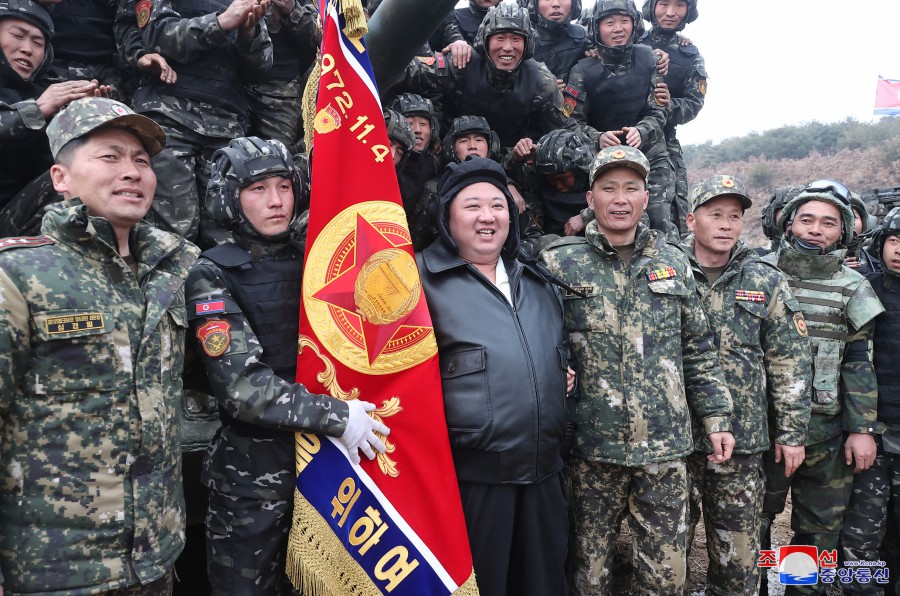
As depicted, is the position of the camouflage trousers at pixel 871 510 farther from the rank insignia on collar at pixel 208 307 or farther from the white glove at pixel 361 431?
the rank insignia on collar at pixel 208 307

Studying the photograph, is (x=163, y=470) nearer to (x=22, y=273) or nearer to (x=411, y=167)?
(x=22, y=273)

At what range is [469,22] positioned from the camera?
6.50m

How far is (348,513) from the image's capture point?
8.14 ft

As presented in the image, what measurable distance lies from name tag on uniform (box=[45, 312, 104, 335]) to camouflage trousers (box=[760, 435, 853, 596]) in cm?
402

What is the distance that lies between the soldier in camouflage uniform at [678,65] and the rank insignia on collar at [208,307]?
6.12 m

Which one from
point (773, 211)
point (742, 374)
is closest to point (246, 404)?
point (742, 374)

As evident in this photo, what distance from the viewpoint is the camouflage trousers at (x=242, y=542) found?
2445mm

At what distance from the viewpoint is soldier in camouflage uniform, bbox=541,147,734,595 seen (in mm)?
3111

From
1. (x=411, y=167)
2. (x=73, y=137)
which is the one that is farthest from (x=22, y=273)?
(x=411, y=167)

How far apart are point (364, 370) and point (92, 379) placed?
0.99 metres

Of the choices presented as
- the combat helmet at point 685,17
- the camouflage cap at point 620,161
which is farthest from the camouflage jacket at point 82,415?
the combat helmet at point 685,17

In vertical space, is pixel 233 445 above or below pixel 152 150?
below

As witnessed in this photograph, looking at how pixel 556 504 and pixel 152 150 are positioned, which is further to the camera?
pixel 556 504

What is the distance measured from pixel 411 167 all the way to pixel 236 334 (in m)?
2.77
